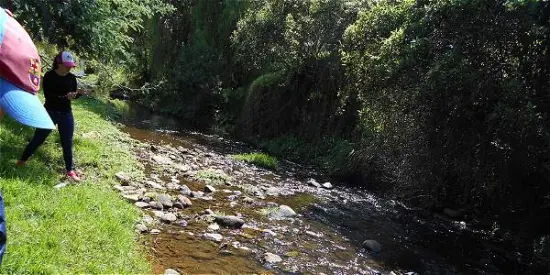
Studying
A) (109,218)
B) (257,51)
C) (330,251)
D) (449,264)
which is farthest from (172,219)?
(257,51)

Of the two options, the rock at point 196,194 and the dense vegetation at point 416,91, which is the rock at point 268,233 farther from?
the dense vegetation at point 416,91

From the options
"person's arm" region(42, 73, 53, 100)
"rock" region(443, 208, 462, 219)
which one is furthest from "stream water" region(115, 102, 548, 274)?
"person's arm" region(42, 73, 53, 100)

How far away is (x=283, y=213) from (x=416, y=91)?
4891 millimetres

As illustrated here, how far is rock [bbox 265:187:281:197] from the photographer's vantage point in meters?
10.8

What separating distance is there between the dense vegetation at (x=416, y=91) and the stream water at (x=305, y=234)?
1.23 meters

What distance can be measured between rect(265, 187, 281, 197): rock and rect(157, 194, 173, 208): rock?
326 cm

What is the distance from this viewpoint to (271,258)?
6586mm

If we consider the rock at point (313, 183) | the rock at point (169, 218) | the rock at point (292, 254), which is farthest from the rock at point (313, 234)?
the rock at point (313, 183)

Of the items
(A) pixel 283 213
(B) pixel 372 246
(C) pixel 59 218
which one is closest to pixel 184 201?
(A) pixel 283 213

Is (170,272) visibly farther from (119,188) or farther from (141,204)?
(119,188)

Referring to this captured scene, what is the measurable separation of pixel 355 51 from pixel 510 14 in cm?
649

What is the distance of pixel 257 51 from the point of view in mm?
25172

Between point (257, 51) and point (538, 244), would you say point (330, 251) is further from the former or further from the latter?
point (257, 51)

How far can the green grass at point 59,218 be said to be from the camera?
421 cm
